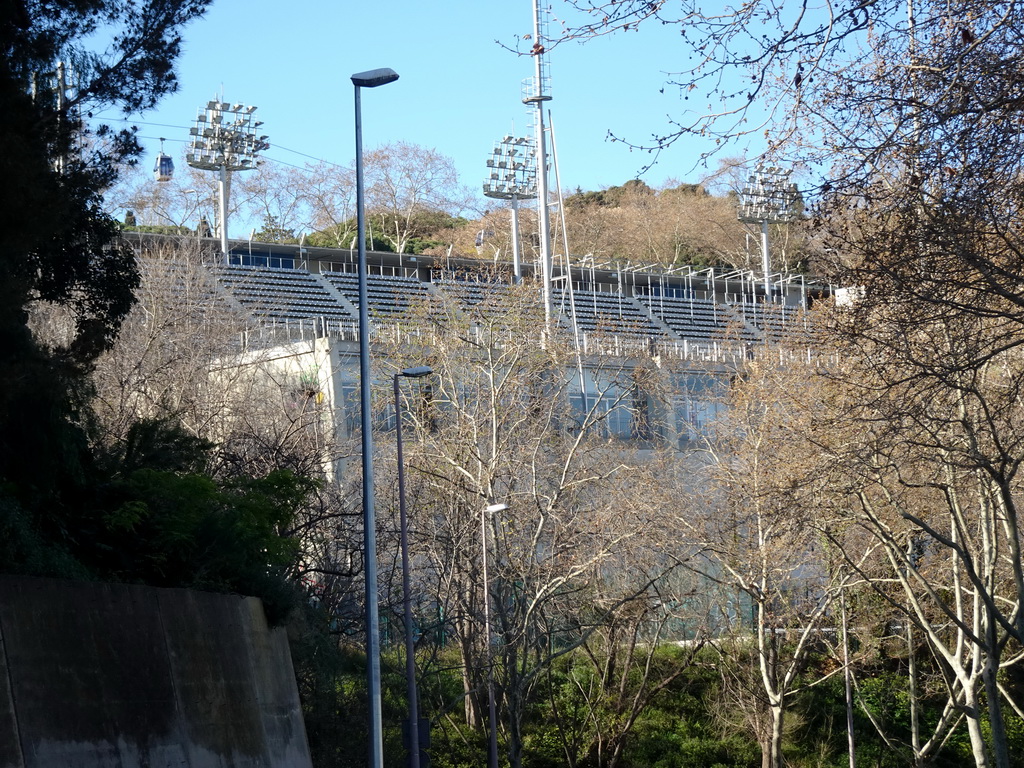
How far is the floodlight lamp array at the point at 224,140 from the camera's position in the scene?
70188mm

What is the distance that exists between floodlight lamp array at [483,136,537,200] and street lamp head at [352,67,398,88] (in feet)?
176

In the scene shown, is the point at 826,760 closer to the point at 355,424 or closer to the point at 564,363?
the point at 564,363

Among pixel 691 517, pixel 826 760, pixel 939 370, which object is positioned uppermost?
pixel 939 370

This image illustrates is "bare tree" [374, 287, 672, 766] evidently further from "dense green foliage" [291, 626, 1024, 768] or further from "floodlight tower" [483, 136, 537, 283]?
"floodlight tower" [483, 136, 537, 283]

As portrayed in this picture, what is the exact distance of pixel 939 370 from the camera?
14008mm

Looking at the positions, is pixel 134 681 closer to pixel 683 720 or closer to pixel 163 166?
pixel 683 720

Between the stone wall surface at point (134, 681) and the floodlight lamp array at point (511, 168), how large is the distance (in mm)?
58851

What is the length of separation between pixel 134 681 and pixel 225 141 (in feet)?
200

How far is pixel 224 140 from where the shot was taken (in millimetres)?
70125

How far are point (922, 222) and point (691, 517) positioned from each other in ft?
81.0

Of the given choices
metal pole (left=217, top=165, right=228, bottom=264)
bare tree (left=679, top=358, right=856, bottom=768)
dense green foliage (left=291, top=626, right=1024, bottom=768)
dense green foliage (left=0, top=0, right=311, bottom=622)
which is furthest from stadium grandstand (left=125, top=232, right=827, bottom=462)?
dense green foliage (left=0, top=0, right=311, bottom=622)

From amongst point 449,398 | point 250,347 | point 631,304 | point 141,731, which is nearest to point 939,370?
point 141,731

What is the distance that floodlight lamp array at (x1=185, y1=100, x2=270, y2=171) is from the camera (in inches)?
2763

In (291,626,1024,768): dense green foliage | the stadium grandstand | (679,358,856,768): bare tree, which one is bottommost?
(291,626,1024,768): dense green foliage
